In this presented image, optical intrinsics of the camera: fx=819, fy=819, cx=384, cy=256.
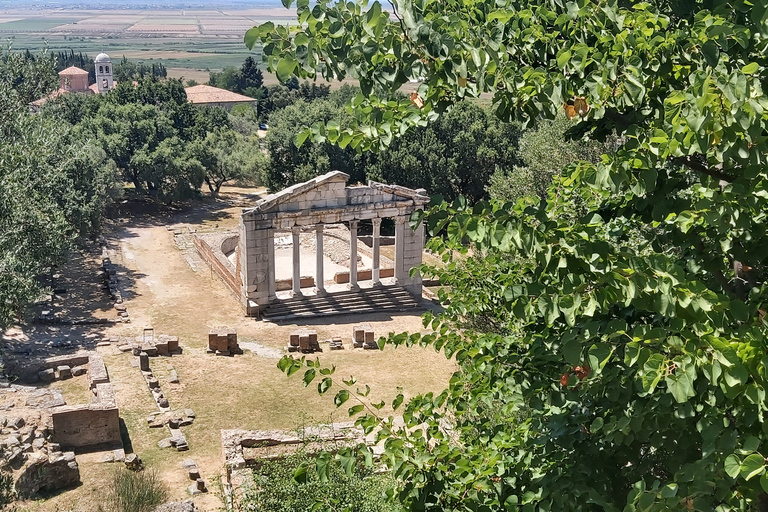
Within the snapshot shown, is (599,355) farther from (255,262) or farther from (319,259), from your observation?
(319,259)

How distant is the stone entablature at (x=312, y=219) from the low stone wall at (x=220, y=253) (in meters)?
1.99

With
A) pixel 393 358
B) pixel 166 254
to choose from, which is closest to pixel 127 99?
pixel 166 254

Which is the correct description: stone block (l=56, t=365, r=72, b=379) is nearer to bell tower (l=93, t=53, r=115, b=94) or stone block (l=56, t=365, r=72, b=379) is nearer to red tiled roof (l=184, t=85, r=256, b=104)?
red tiled roof (l=184, t=85, r=256, b=104)

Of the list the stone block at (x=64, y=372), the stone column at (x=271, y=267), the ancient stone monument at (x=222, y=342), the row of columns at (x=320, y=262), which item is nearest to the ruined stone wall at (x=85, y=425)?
the stone block at (x=64, y=372)

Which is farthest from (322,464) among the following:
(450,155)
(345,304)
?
(450,155)

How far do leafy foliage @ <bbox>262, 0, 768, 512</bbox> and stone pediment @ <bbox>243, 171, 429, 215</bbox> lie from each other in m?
24.7

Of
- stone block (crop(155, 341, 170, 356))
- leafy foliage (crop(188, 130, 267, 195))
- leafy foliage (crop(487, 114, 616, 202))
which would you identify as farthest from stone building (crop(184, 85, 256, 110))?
leafy foliage (crop(487, 114, 616, 202))

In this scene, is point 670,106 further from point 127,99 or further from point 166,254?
point 127,99

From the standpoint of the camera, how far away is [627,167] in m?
6.83

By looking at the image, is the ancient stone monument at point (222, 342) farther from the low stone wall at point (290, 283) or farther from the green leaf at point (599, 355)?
the green leaf at point (599, 355)

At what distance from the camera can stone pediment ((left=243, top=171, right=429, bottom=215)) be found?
1293 inches

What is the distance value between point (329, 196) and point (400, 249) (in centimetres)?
405

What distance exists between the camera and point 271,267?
33375 mm

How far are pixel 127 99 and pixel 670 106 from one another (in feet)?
204
